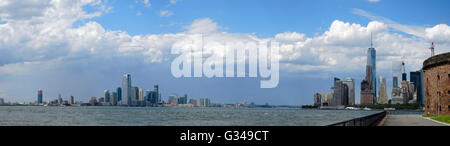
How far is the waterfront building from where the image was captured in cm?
6488

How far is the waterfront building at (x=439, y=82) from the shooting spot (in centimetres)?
6488

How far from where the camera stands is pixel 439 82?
66875 mm

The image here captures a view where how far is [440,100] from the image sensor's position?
67.0 m
